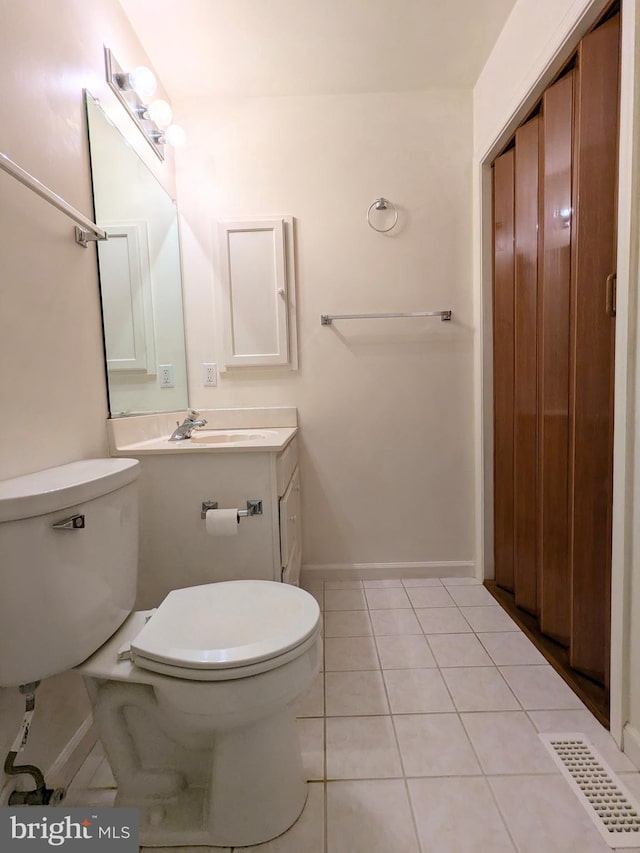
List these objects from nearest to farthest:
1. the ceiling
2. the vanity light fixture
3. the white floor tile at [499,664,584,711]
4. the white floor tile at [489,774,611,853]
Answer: the white floor tile at [489,774,611,853], the white floor tile at [499,664,584,711], the vanity light fixture, the ceiling

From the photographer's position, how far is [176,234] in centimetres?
196

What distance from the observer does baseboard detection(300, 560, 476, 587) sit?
82.7 inches

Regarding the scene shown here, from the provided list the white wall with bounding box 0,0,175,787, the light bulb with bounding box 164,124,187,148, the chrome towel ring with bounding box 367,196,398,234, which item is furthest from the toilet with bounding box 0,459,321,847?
the chrome towel ring with bounding box 367,196,398,234

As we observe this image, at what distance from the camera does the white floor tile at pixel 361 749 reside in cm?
105

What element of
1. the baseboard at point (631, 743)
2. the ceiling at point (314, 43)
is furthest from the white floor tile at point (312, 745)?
the ceiling at point (314, 43)

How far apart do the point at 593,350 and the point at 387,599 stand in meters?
1.32

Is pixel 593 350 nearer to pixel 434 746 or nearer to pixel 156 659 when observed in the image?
pixel 434 746

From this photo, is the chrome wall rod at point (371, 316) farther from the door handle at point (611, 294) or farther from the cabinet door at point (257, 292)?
the door handle at point (611, 294)

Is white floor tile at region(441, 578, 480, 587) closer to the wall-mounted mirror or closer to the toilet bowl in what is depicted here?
the toilet bowl

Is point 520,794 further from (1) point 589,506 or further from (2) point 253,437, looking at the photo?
(2) point 253,437

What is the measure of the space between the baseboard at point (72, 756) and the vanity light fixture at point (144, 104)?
194 centimetres

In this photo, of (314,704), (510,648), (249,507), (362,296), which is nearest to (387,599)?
(510,648)

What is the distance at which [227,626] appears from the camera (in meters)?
0.92

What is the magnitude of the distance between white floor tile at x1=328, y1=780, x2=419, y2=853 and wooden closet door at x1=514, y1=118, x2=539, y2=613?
3.20ft
